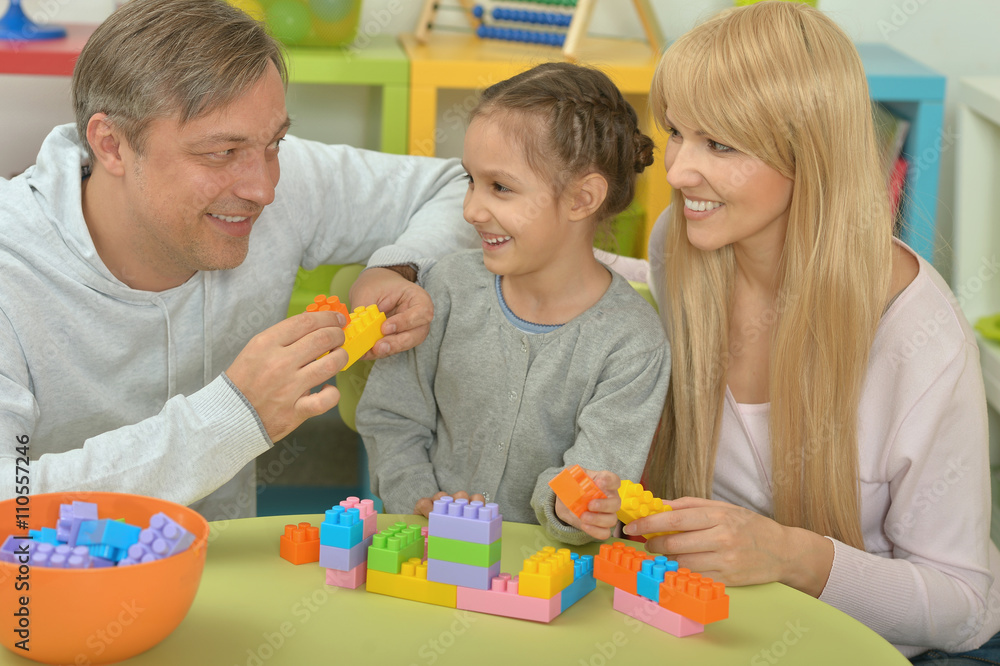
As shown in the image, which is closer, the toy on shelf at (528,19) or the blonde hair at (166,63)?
the blonde hair at (166,63)

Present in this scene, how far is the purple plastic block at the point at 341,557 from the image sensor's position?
94cm

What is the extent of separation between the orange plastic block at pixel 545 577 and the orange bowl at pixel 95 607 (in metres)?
0.29

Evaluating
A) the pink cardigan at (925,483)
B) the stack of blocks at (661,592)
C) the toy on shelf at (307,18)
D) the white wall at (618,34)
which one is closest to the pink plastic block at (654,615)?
the stack of blocks at (661,592)

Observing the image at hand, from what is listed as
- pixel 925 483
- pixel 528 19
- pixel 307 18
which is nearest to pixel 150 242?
pixel 307 18

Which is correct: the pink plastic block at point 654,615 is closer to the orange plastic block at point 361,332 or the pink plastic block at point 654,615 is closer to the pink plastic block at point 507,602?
the pink plastic block at point 507,602

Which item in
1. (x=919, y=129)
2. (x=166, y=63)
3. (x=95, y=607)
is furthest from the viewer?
(x=919, y=129)

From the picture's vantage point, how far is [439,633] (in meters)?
0.88

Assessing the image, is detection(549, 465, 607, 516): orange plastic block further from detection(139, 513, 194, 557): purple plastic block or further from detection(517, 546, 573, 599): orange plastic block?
detection(139, 513, 194, 557): purple plastic block

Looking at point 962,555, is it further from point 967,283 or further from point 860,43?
point 860,43

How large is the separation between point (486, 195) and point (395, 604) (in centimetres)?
64

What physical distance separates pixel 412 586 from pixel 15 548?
1.15 ft

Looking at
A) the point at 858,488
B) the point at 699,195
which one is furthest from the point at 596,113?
the point at 858,488

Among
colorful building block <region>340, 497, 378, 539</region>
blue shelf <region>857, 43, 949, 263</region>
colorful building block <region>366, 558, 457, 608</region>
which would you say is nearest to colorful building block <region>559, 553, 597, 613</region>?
colorful building block <region>366, 558, 457, 608</region>

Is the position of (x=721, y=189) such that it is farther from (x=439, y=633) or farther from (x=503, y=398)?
(x=439, y=633)
